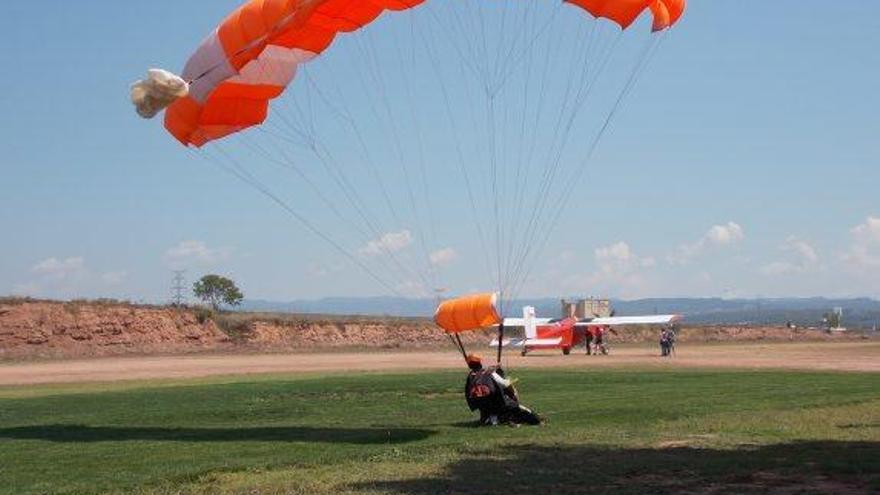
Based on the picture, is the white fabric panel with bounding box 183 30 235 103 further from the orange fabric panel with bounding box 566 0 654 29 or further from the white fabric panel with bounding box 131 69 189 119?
the orange fabric panel with bounding box 566 0 654 29

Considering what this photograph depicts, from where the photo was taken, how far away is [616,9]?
15461 millimetres

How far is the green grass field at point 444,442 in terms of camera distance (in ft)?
38.9

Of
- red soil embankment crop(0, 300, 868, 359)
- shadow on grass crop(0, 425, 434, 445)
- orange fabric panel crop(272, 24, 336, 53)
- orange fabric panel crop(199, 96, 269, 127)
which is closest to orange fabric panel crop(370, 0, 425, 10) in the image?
A: orange fabric panel crop(272, 24, 336, 53)

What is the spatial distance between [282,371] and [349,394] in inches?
598

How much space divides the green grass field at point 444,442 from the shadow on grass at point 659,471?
23mm

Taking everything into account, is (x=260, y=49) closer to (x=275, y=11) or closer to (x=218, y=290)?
(x=275, y=11)

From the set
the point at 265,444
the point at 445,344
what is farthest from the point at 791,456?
the point at 445,344

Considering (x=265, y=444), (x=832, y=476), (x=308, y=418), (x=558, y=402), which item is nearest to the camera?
(x=832, y=476)

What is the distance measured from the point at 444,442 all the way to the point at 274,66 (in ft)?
19.9

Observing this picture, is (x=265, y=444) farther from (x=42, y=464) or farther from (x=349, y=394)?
(x=349, y=394)

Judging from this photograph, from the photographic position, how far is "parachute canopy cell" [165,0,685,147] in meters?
15.4

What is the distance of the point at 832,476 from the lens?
11766 mm

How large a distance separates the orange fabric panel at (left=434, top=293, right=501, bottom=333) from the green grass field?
158cm

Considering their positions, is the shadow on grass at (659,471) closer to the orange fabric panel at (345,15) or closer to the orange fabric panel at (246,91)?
the orange fabric panel at (345,15)
